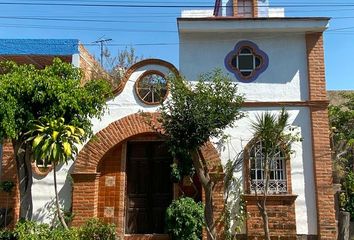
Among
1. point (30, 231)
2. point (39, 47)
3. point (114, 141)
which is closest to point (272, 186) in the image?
point (114, 141)

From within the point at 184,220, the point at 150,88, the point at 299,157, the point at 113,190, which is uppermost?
the point at 150,88

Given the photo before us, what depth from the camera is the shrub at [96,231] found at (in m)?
10.1

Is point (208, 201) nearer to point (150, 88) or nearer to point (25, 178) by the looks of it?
point (150, 88)

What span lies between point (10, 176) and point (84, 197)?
2.15m

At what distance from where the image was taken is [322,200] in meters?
10.6

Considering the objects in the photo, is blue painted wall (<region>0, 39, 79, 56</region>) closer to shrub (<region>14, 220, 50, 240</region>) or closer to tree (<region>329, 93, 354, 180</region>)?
shrub (<region>14, 220, 50, 240</region>)

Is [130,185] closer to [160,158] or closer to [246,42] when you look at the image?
[160,158]

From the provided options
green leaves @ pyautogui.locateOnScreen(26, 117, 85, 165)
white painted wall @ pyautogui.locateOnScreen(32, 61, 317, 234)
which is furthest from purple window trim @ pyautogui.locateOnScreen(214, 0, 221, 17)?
green leaves @ pyautogui.locateOnScreen(26, 117, 85, 165)

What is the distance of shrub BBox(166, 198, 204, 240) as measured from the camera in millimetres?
10148

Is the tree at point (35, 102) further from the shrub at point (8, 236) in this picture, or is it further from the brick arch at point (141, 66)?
the brick arch at point (141, 66)

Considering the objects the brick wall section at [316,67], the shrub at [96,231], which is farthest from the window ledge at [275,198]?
the shrub at [96,231]

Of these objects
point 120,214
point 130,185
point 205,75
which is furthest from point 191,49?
point 120,214

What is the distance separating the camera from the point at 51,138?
9.09 m

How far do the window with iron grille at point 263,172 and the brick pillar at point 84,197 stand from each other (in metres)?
4.10
